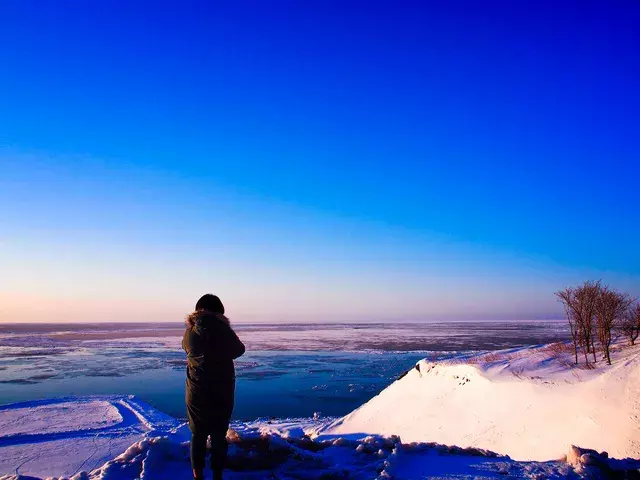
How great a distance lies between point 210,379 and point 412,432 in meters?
8.30

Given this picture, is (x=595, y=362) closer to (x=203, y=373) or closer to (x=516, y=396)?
(x=516, y=396)

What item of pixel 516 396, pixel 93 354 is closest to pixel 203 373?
pixel 516 396

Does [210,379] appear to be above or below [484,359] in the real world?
above

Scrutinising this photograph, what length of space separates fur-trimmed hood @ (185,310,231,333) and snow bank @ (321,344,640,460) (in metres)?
6.73

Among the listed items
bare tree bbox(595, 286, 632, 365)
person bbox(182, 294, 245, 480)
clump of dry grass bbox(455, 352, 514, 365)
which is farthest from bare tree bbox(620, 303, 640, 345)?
person bbox(182, 294, 245, 480)

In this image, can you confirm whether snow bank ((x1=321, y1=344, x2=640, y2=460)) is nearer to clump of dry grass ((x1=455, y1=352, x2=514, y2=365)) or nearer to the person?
clump of dry grass ((x1=455, y1=352, x2=514, y2=365))

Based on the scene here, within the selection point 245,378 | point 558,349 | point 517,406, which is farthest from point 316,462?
point 245,378

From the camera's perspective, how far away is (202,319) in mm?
4465

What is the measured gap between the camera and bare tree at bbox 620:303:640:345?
42.2 feet

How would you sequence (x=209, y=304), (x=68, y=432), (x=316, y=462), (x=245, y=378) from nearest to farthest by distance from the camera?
(x=209, y=304) → (x=316, y=462) → (x=68, y=432) → (x=245, y=378)

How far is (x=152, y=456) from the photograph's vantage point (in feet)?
17.8

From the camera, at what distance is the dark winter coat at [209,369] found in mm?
4383

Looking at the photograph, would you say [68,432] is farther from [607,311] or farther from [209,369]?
[607,311]

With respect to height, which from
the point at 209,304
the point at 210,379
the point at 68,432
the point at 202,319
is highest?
the point at 209,304
